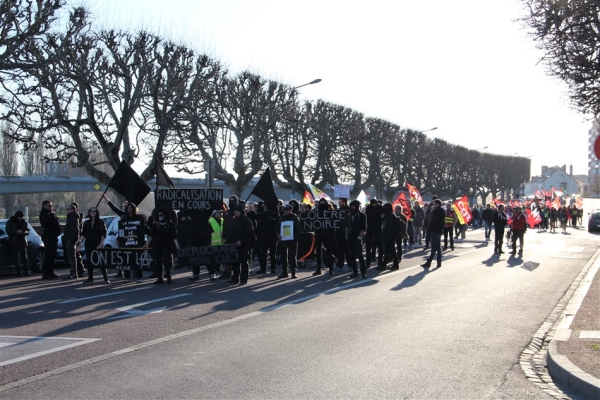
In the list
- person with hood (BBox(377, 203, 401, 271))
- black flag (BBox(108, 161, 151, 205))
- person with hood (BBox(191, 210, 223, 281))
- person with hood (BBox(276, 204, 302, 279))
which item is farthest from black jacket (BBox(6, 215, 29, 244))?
person with hood (BBox(377, 203, 401, 271))

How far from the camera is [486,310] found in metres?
11.5

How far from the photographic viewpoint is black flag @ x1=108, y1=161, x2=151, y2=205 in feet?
56.4

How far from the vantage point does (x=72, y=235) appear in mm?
16672

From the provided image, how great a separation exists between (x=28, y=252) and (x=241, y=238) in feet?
21.7

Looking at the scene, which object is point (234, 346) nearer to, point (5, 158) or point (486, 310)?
point (486, 310)

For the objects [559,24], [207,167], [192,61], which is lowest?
[207,167]

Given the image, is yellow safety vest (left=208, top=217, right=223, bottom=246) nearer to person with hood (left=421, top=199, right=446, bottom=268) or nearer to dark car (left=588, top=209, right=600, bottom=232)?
person with hood (left=421, top=199, right=446, bottom=268)

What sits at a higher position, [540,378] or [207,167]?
[207,167]

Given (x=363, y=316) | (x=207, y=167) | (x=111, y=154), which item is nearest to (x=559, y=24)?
(x=363, y=316)

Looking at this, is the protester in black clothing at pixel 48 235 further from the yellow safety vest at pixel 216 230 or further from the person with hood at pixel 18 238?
the yellow safety vest at pixel 216 230

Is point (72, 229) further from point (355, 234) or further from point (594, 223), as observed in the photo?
point (594, 223)

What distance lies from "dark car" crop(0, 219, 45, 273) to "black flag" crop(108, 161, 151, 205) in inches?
112

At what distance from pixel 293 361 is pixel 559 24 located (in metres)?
9.71

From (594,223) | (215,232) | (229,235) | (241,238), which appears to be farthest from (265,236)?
(594,223)
